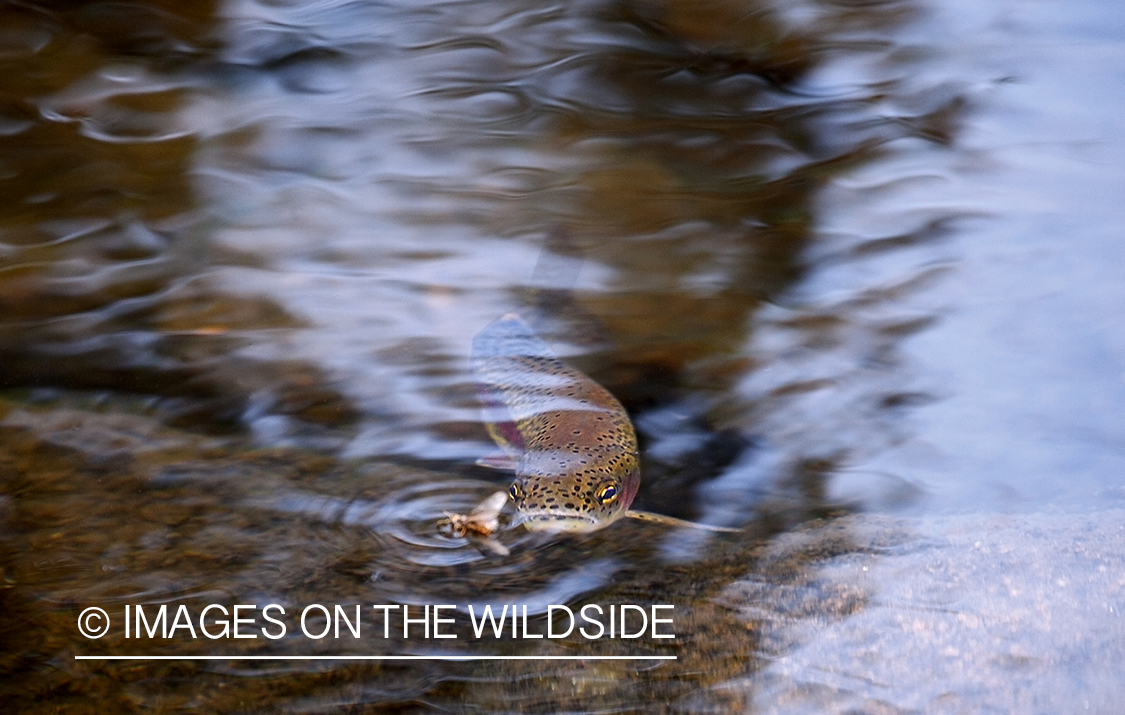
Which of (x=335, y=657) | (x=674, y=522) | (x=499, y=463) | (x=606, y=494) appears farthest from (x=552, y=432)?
(x=335, y=657)

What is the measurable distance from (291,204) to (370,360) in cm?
199

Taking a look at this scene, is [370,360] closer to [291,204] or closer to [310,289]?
[310,289]

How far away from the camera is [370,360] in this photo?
4.60 metres

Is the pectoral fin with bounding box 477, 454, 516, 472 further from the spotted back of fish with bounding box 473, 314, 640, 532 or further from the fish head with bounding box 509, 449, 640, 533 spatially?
the fish head with bounding box 509, 449, 640, 533

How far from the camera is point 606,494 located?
342 centimetres

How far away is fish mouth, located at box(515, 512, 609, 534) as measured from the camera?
3.29m

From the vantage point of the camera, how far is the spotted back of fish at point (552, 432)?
3.34 meters

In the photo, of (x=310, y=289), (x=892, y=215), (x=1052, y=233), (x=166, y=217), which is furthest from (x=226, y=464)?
(x=1052, y=233)

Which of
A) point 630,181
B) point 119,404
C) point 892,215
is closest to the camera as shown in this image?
point 119,404

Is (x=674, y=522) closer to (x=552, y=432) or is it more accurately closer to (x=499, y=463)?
(x=552, y=432)

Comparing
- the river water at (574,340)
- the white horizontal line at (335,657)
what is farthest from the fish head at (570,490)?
the white horizontal line at (335,657)

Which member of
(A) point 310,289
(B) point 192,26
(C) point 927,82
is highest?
(B) point 192,26

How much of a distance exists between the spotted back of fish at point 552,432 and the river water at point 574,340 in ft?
0.44

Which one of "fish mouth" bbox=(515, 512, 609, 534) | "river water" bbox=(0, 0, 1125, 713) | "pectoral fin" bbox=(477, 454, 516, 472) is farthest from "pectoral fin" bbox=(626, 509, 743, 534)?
"pectoral fin" bbox=(477, 454, 516, 472)
